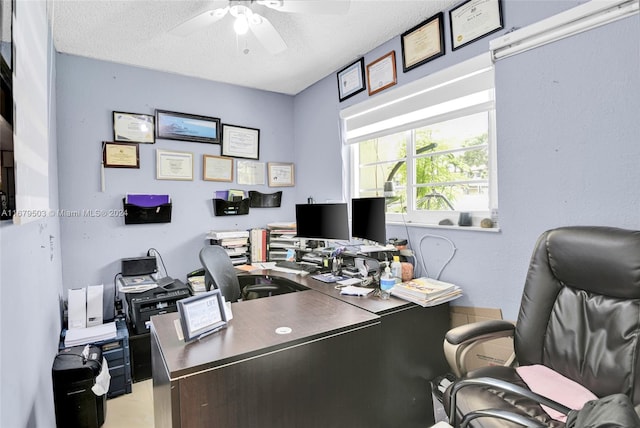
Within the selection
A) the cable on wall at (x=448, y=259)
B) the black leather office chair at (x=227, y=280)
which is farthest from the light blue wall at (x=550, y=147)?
the black leather office chair at (x=227, y=280)

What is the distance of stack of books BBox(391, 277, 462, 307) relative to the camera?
5.99 feet

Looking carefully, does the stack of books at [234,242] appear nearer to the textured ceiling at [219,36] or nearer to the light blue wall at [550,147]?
the textured ceiling at [219,36]

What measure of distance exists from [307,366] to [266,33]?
6.23 ft

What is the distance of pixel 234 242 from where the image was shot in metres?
3.16

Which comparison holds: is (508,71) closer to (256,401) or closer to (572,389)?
(572,389)

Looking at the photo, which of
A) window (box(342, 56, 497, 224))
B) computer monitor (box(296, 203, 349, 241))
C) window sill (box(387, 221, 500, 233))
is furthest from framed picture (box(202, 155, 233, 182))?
window sill (box(387, 221, 500, 233))

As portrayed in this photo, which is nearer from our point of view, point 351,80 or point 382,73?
point 382,73

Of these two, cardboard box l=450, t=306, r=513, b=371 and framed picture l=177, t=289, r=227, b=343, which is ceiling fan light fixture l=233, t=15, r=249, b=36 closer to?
framed picture l=177, t=289, r=227, b=343

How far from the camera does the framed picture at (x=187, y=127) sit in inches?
119

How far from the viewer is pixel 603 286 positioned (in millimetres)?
1271

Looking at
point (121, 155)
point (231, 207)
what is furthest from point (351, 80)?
point (121, 155)

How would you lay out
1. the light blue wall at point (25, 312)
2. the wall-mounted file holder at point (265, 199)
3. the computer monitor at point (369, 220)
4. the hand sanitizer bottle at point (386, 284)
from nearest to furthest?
1. the light blue wall at point (25, 312)
2. the hand sanitizer bottle at point (386, 284)
3. the computer monitor at point (369, 220)
4. the wall-mounted file holder at point (265, 199)

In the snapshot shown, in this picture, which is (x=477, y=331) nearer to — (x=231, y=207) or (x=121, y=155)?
(x=231, y=207)

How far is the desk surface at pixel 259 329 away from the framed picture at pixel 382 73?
5.53ft
